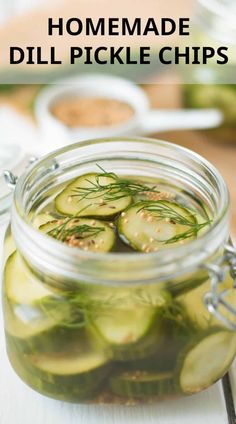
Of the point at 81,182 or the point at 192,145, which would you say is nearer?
the point at 81,182

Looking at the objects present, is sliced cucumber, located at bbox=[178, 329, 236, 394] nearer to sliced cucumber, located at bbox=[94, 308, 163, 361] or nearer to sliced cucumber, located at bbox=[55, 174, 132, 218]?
sliced cucumber, located at bbox=[94, 308, 163, 361]

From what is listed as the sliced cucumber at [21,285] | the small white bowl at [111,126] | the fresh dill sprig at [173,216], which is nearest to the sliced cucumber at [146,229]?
the fresh dill sprig at [173,216]

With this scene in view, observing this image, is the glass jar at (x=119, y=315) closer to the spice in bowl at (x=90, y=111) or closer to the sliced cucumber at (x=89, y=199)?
the sliced cucumber at (x=89, y=199)

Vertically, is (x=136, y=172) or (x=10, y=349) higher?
(x=136, y=172)

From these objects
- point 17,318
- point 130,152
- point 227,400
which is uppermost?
point 130,152

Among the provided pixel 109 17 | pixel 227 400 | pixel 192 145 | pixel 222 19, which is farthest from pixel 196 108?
pixel 227 400

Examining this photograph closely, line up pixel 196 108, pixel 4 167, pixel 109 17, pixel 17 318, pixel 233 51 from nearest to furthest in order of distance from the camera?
1. pixel 17 318
2. pixel 4 167
3. pixel 233 51
4. pixel 196 108
5. pixel 109 17

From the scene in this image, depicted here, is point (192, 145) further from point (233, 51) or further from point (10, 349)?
point (10, 349)

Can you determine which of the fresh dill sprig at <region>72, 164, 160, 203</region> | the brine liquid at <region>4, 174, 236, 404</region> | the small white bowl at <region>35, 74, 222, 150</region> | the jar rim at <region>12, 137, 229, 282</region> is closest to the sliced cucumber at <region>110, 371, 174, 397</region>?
the brine liquid at <region>4, 174, 236, 404</region>

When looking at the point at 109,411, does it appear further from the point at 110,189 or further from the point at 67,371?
the point at 110,189
